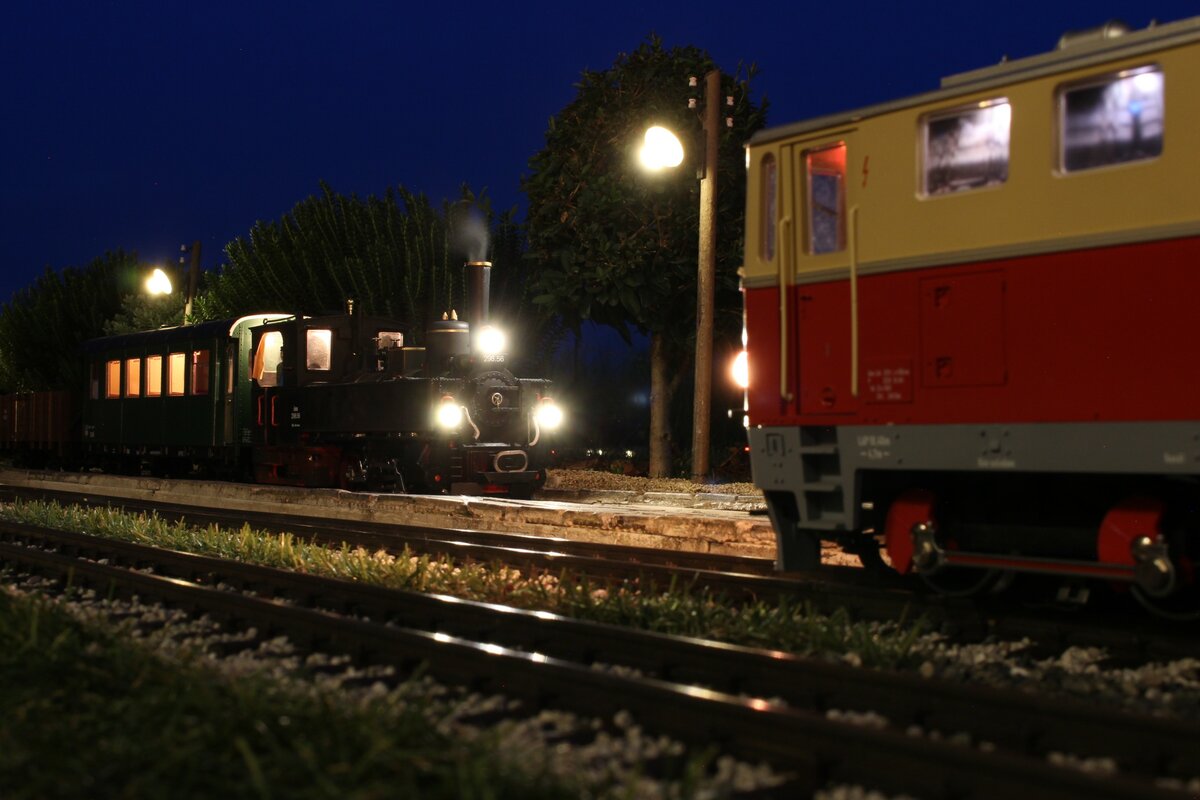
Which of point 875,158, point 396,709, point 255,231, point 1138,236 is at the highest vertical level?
point 255,231

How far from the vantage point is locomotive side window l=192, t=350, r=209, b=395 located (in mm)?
21953

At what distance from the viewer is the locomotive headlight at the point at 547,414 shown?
1911 centimetres

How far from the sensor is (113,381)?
2553cm

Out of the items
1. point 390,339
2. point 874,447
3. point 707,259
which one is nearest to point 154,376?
point 390,339

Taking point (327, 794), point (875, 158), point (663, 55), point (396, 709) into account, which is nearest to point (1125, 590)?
point (875, 158)

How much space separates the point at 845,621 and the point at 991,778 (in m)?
3.43

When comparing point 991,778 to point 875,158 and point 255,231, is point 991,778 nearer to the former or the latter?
point 875,158

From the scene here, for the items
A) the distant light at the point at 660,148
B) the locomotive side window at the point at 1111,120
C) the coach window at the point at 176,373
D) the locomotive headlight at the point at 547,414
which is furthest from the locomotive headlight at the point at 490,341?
the locomotive side window at the point at 1111,120

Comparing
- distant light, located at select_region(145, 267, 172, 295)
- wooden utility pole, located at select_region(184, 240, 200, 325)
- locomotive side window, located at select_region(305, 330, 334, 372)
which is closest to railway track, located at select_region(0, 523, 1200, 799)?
locomotive side window, located at select_region(305, 330, 334, 372)

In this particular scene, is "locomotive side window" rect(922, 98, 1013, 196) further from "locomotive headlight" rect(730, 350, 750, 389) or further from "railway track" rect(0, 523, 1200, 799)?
"railway track" rect(0, 523, 1200, 799)

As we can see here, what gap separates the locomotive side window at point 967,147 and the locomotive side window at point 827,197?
0.61 meters

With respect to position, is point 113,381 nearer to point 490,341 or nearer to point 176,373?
point 176,373

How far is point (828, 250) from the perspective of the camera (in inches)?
304

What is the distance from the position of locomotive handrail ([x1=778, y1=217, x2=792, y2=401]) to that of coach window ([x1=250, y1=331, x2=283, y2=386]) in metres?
14.2
